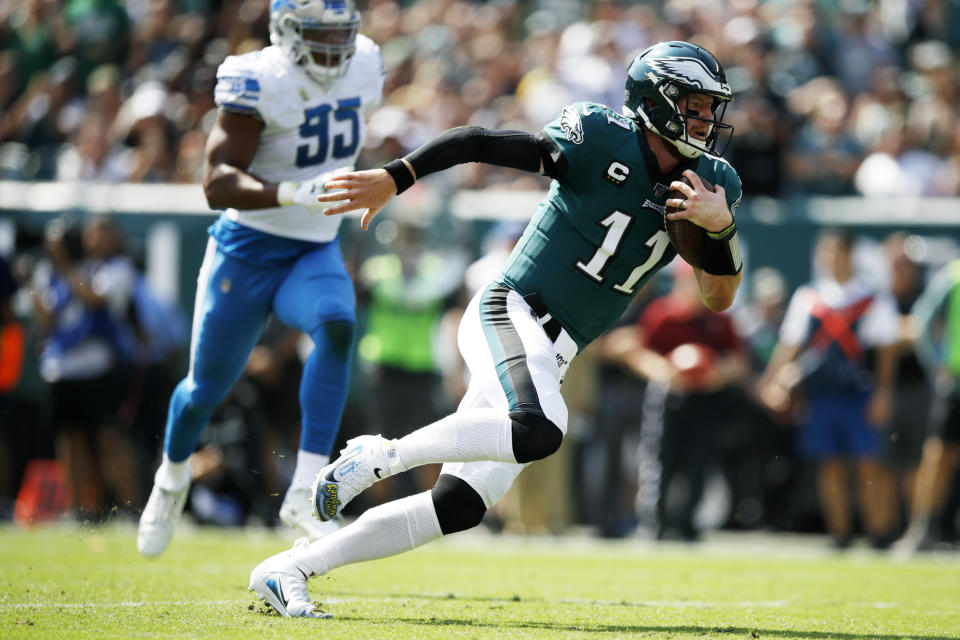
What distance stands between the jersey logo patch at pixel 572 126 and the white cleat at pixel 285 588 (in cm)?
165

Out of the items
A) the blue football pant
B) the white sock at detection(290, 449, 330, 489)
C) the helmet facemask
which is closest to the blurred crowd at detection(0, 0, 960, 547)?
the blue football pant

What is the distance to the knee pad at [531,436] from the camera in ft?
14.0

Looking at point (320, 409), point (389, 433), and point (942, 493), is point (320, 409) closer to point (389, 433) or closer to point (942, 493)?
point (389, 433)

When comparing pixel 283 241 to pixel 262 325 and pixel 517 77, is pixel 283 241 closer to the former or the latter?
pixel 262 325

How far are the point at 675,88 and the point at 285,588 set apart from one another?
2.07m

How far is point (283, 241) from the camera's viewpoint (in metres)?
5.94

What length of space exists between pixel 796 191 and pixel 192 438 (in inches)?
225

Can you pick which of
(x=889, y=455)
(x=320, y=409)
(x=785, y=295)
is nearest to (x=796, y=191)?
(x=785, y=295)

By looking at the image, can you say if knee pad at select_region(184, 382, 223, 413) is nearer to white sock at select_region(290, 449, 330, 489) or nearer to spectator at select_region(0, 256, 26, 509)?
white sock at select_region(290, 449, 330, 489)

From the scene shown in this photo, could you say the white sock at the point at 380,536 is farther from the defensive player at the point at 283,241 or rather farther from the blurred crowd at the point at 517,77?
the blurred crowd at the point at 517,77

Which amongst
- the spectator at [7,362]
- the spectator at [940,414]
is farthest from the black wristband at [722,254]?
the spectator at [7,362]

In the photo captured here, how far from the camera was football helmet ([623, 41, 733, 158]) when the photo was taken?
467 cm

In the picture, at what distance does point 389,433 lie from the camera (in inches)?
385

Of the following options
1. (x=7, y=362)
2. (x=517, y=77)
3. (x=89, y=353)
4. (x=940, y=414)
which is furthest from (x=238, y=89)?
(x=517, y=77)
